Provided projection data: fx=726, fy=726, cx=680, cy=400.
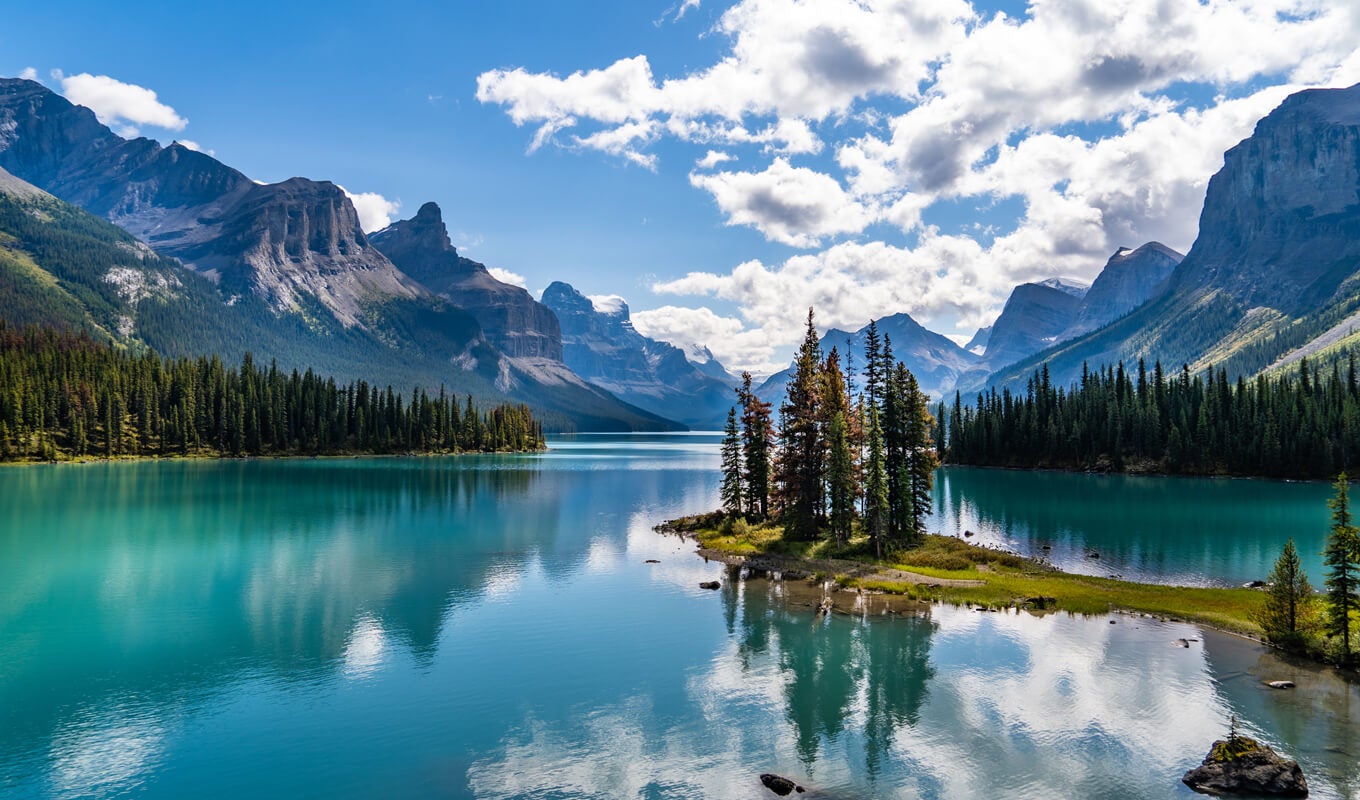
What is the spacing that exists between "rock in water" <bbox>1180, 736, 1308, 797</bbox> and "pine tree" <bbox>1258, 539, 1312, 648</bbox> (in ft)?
60.3

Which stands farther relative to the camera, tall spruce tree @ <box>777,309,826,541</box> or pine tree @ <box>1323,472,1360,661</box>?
tall spruce tree @ <box>777,309,826,541</box>

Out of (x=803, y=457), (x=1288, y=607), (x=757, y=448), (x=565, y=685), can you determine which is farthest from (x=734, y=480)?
(x=1288, y=607)

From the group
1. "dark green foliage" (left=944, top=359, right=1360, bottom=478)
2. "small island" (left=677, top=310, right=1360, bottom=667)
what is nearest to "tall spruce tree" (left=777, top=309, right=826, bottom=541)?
"small island" (left=677, top=310, right=1360, bottom=667)

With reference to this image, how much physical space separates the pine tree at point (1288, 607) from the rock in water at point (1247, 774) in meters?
18.4

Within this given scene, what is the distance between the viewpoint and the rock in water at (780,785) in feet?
84.6

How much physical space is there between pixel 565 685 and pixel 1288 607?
133 feet

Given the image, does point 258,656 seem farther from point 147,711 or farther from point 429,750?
point 429,750

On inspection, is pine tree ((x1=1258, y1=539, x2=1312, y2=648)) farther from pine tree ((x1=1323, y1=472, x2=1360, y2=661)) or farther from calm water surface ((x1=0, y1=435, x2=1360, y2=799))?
pine tree ((x1=1323, y1=472, x2=1360, y2=661))

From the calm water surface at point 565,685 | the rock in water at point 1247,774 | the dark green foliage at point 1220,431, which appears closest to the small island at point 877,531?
the calm water surface at point 565,685

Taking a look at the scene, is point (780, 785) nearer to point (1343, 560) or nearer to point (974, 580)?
point (1343, 560)

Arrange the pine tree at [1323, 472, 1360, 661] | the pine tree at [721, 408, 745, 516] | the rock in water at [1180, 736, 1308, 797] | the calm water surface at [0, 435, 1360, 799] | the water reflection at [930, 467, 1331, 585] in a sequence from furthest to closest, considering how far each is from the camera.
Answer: the pine tree at [721, 408, 745, 516]
the water reflection at [930, 467, 1331, 585]
the pine tree at [1323, 472, 1360, 661]
the calm water surface at [0, 435, 1360, 799]
the rock in water at [1180, 736, 1308, 797]

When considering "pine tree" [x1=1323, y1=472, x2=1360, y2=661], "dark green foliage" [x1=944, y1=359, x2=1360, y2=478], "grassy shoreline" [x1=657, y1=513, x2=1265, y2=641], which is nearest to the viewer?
"pine tree" [x1=1323, y1=472, x2=1360, y2=661]

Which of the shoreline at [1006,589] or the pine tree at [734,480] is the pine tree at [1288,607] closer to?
the shoreline at [1006,589]

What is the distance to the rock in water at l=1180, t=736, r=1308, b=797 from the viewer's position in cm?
2505
